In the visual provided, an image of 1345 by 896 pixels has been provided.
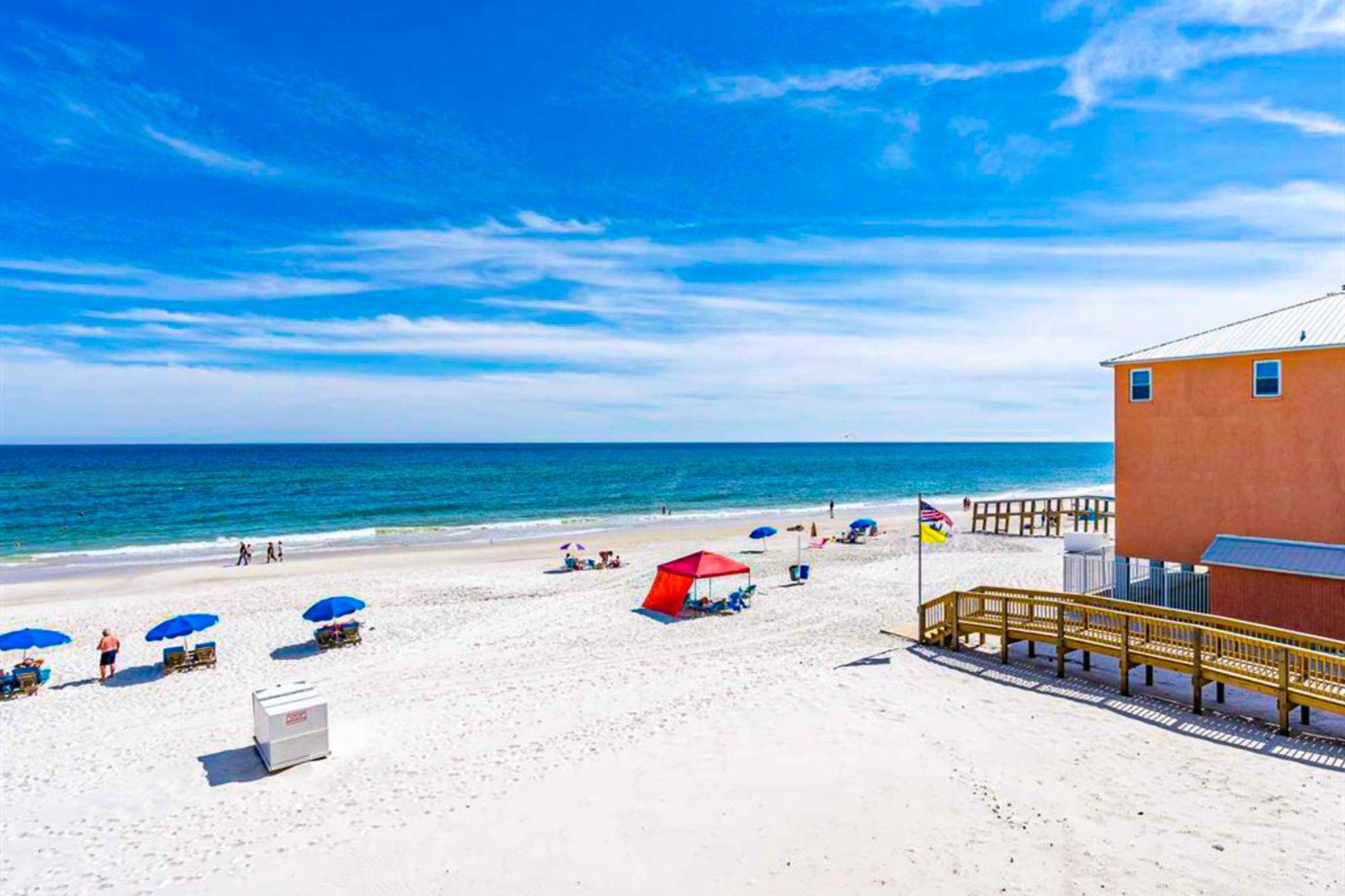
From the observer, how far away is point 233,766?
38.0 feet

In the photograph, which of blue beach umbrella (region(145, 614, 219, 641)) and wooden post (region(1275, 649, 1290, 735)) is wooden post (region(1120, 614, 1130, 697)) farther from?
blue beach umbrella (region(145, 614, 219, 641))

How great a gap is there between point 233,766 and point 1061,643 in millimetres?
14328

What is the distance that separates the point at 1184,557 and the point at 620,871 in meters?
14.8

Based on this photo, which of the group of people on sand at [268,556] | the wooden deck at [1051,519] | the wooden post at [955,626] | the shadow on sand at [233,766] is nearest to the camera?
the shadow on sand at [233,766]

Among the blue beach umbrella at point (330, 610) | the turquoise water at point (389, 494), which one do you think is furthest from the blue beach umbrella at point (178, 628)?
the turquoise water at point (389, 494)

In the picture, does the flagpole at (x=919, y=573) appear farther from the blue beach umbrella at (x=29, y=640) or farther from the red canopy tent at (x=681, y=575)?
the blue beach umbrella at (x=29, y=640)

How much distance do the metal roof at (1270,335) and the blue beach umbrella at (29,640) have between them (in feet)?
79.9

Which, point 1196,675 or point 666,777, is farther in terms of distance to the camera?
point 1196,675

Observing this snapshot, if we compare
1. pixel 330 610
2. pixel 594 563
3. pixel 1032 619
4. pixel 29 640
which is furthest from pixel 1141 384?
pixel 29 640

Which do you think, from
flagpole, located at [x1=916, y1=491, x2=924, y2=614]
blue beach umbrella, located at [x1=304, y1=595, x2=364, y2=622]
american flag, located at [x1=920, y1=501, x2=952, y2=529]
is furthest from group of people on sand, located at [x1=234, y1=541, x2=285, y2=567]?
american flag, located at [x1=920, y1=501, x2=952, y2=529]

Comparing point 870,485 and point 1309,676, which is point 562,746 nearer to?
point 1309,676

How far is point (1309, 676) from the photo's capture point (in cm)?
1139

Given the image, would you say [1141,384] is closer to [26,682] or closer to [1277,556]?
[1277,556]

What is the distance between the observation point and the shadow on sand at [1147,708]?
10719mm
